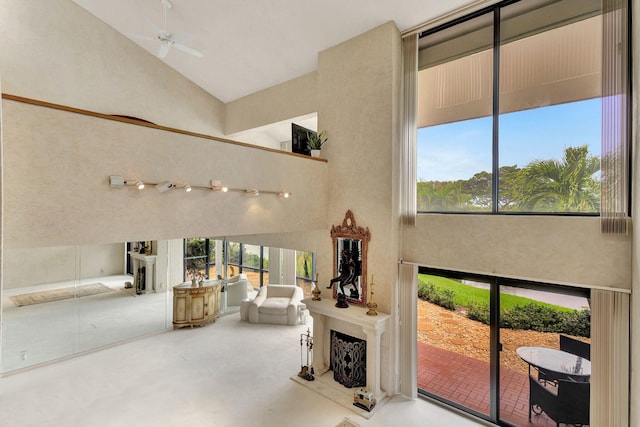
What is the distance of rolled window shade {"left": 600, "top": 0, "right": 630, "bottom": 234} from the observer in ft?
10.2

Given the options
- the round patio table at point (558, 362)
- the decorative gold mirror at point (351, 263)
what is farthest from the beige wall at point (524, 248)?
the round patio table at point (558, 362)

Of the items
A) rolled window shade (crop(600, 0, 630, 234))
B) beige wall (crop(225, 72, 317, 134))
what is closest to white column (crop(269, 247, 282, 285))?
beige wall (crop(225, 72, 317, 134))

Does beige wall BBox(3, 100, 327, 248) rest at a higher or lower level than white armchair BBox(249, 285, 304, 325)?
higher

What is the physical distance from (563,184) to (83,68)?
785cm

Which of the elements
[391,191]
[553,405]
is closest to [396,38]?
[391,191]

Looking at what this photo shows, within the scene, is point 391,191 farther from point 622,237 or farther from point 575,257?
point 622,237

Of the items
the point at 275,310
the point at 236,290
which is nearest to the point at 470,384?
the point at 275,310

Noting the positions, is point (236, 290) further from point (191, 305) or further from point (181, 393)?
point (181, 393)

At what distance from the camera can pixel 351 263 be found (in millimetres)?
4844

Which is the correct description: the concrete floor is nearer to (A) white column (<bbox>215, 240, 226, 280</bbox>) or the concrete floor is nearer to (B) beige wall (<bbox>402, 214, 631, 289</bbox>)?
(B) beige wall (<bbox>402, 214, 631, 289</bbox>)

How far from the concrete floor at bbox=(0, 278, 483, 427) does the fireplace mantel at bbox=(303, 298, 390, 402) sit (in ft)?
1.45

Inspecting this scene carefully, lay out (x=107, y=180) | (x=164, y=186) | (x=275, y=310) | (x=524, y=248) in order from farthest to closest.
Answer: (x=275, y=310) → (x=524, y=248) → (x=164, y=186) → (x=107, y=180)

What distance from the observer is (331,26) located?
4.70 meters

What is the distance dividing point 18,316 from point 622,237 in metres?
8.62
